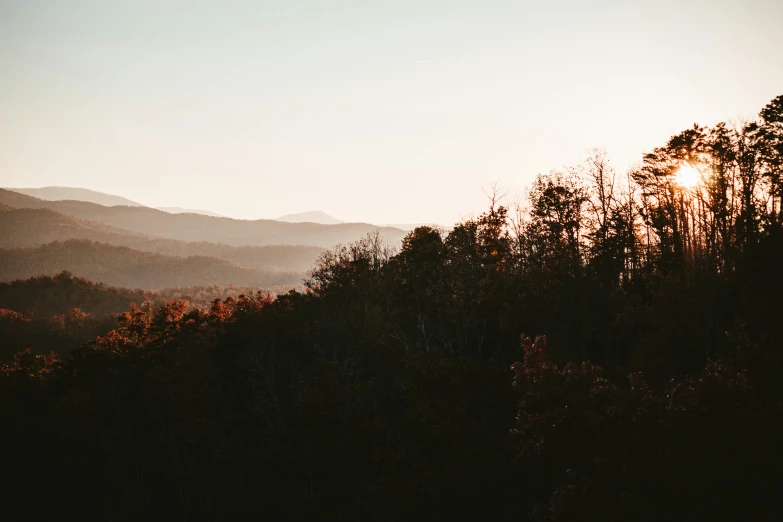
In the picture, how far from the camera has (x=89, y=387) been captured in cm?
4328

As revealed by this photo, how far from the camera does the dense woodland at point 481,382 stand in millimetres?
13969

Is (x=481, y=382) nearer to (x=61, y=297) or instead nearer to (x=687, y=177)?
(x=687, y=177)

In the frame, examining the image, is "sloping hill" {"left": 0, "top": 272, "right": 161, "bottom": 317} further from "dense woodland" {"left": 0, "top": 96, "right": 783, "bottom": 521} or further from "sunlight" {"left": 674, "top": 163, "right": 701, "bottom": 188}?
"sunlight" {"left": 674, "top": 163, "right": 701, "bottom": 188}

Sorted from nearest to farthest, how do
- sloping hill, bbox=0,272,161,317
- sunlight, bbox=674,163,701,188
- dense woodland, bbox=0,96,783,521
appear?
1. dense woodland, bbox=0,96,783,521
2. sunlight, bbox=674,163,701,188
3. sloping hill, bbox=0,272,161,317

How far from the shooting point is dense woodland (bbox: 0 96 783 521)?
13969mm

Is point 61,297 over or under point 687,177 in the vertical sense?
under

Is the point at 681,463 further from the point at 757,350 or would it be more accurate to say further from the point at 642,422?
the point at 757,350

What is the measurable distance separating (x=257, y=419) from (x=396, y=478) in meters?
18.7

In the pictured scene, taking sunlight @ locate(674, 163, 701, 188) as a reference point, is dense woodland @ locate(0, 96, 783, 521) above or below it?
below

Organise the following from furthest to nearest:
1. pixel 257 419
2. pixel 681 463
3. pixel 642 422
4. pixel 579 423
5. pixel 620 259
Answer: pixel 257 419
pixel 620 259
pixel 579 423
pixel 642 422
pixel 681 463

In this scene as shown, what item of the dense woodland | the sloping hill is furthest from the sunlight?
the sloping hill

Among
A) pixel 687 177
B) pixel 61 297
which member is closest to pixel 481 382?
pixel 687 177

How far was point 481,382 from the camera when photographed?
24.8m

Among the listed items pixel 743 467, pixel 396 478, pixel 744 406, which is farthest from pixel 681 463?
pixel 396 478
